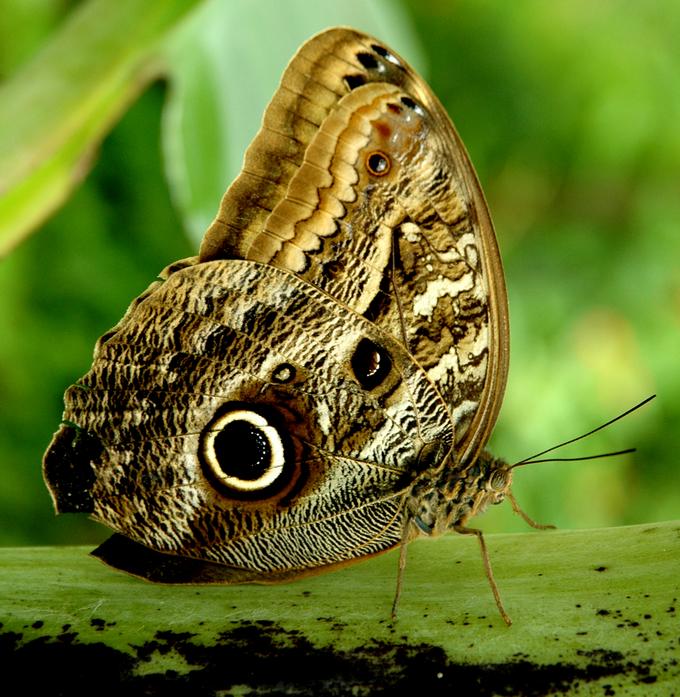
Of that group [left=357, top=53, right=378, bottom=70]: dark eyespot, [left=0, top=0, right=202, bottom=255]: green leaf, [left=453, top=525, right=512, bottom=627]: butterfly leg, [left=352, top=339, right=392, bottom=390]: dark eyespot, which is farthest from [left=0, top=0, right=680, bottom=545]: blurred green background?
[left=453, top=525, right=512, bottom=627]: butterfly leg

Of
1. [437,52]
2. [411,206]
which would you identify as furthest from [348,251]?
[437,52]

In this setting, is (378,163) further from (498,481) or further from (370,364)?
(498,481)

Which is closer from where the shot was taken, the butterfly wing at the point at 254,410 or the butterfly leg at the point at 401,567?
the butterfly leg at the point at 401,567

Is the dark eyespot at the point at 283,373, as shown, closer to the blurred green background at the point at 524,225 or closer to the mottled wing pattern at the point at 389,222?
the mottled wing pattern at the point at 389,222

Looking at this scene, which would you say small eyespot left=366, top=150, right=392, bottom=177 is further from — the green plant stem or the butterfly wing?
the green plant stem

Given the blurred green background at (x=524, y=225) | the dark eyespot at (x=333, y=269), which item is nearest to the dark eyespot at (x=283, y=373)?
the dark eyespot at (x=333, y=269)

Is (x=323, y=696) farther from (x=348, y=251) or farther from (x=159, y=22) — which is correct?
(x=159, y=22)

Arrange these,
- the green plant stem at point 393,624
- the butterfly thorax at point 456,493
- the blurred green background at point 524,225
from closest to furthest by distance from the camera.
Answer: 1. the green plant stem at point 393,624
2. the butterfly thorax at point 456,493
3. the blurred green background at point 524,225

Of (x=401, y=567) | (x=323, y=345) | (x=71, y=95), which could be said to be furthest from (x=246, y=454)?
(x=71, y=95)
